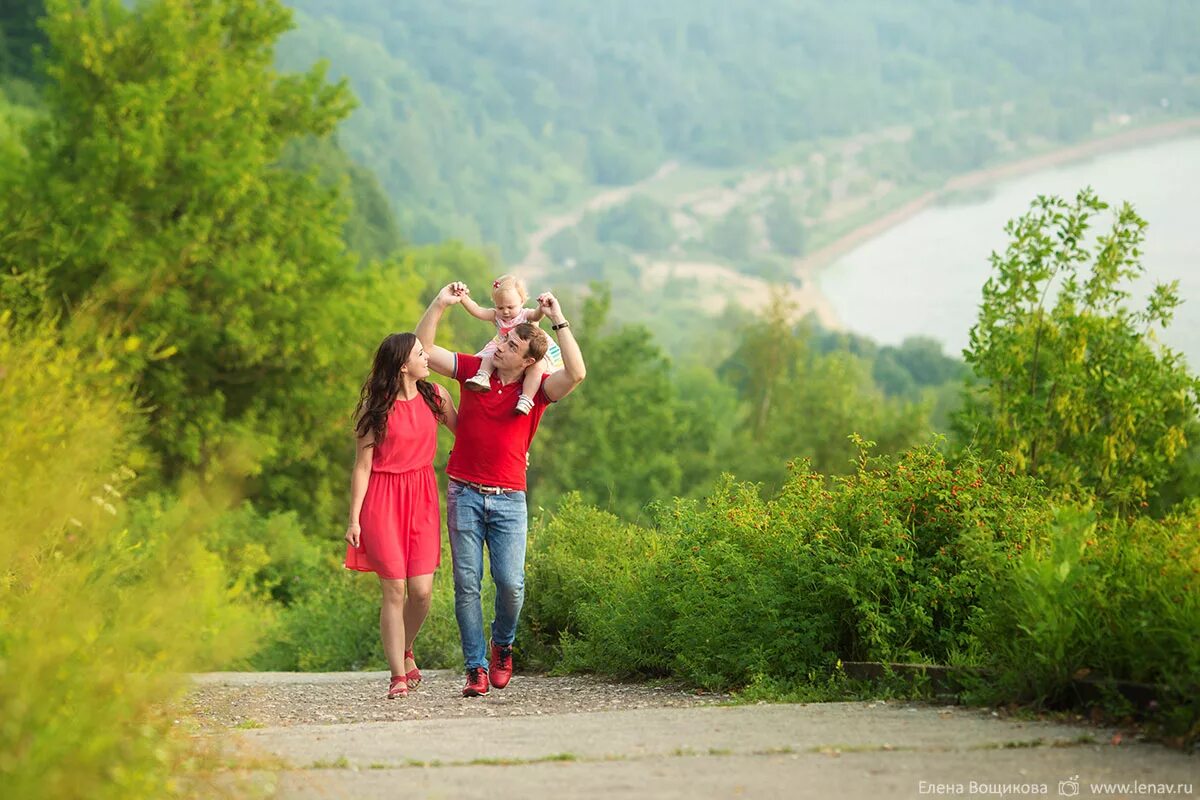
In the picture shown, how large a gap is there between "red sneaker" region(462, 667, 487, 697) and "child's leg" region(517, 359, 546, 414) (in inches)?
60.3

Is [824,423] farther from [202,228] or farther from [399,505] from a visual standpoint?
[399,505]

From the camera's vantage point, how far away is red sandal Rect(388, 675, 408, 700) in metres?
8.95

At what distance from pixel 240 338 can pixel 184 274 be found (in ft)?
5.59

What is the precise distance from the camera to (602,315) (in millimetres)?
68062

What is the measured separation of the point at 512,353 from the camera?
860 centimetres

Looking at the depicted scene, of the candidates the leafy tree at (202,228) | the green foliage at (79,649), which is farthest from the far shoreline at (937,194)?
the green foliage at (79,649)

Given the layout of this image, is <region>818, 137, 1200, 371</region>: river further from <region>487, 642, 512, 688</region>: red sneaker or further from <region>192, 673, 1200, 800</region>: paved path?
<region>192, 673, 1200, 800</region>: paved path

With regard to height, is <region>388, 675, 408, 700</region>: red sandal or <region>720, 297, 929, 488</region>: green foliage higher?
<region>720, 297, 929, 488</region>: green foliage

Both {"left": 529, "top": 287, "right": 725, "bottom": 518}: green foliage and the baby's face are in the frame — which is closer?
the baby's face

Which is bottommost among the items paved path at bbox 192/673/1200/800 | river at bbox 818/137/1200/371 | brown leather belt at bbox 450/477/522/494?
paved path at bbox 192/673/1200/800

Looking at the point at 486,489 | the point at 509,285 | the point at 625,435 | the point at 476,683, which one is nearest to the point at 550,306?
the point at 509,285

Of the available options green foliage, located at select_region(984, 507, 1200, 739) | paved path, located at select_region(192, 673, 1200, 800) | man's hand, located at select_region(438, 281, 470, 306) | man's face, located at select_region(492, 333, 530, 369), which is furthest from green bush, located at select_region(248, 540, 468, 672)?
green foliage, located at select_region(984, 507, 1200, 739)

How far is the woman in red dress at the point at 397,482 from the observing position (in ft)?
29.0

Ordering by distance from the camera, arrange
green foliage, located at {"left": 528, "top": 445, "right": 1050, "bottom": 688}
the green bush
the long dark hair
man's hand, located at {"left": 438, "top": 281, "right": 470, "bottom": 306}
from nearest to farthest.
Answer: green foliage, located at {"left": 528, "top": 445, "right": 1050, "bottom": 688} < the long dark hair < man's hand, located at {"left": 438, "top": 281, "right": 470, "bottom": 306} < the green bush
